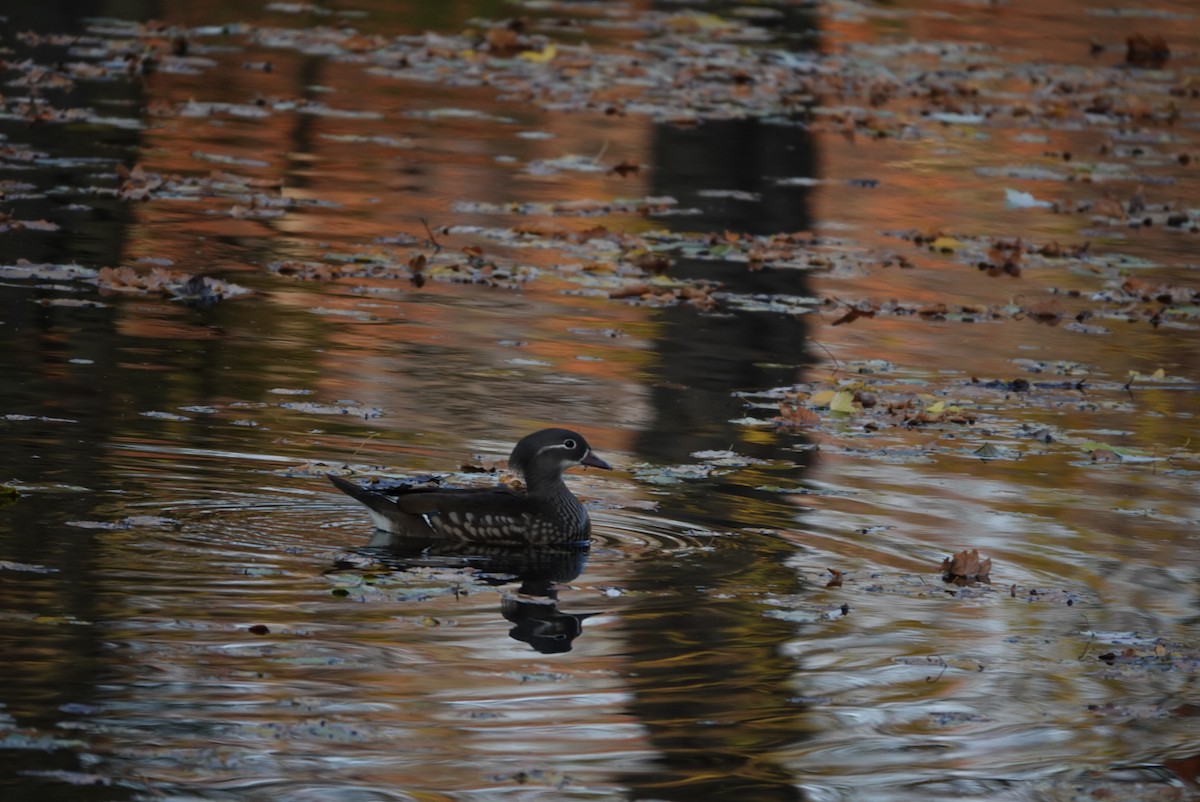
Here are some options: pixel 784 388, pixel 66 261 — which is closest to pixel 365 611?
pixel 784 388

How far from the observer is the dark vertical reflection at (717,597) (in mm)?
7105

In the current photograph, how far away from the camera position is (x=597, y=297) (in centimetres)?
1585

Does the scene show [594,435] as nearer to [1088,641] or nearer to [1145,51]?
[1088,641]

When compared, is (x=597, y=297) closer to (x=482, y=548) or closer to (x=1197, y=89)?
(x=482, y=548)

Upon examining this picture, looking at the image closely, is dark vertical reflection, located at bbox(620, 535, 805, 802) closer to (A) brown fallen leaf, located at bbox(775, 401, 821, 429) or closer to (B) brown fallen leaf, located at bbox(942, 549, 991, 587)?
(B) brown fallen leaf, located at bbox(942, 549, 991, 587)

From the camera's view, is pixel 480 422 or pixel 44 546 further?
pixel 480 422

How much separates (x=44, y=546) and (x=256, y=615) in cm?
113

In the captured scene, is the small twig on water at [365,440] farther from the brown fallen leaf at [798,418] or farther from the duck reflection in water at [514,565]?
the brown fallen leaf at [798,418]

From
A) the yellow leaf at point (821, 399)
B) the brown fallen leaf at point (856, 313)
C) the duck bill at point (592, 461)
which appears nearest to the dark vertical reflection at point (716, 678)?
the duck bill at point (592, 461)

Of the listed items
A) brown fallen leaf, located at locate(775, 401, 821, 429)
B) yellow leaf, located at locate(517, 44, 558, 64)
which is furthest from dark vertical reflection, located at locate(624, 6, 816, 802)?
yellow leaf, located at locate(517, 44, 558, 64)

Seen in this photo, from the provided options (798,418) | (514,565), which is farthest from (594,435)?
(514,565)

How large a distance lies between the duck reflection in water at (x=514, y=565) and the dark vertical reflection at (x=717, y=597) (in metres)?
0.35

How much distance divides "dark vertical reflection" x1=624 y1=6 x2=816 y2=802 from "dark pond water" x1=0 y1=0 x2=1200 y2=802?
3 cm

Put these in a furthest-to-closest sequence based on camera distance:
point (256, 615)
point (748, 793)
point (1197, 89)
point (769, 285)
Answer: point (1197, 89)
point (769, 285)
point (256, 615)
point (748, 793)
